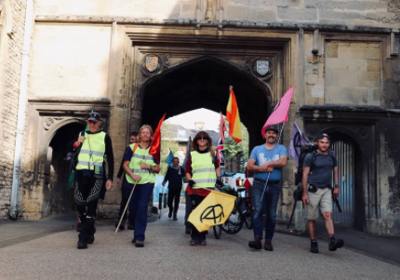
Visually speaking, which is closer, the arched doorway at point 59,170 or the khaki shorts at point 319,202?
the khaki shorts at point 319,202

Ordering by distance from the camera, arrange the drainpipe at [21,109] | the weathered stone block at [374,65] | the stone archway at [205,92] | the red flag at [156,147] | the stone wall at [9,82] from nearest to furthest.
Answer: the red flag at [156,147]
the stone wall at [9,82]
the drainpipe at [21,109]
the weathered stone block at [374,65]
the stone archway at [205,92]

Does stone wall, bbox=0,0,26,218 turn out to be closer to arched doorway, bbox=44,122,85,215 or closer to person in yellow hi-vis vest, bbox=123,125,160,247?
arched doorway, bbox=44,122,85,215

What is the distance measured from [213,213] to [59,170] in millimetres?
8631

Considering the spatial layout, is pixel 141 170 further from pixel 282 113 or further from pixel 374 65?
pixel 374 65

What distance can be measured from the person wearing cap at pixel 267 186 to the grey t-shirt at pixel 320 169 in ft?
1.40

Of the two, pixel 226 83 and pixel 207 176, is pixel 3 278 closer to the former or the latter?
pixel 207 176

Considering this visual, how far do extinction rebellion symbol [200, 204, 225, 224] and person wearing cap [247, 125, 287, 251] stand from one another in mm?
489

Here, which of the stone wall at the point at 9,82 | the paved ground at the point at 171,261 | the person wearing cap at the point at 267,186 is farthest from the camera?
the stone wall at the point at 9,82

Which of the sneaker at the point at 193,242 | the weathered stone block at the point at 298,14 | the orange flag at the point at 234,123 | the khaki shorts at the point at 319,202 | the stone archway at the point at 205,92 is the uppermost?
the weathered stone block at the point at 298,14

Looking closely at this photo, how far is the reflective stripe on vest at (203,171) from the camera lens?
21.7 feet

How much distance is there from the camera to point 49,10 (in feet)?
38.1

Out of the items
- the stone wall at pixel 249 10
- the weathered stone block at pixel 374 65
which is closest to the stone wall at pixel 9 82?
the stone wall at pixel 249 10

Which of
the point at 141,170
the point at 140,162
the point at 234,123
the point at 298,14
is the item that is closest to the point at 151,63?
the point at 298,14

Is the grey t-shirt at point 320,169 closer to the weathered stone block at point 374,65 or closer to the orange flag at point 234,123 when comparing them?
the orange flag at point 234,123
